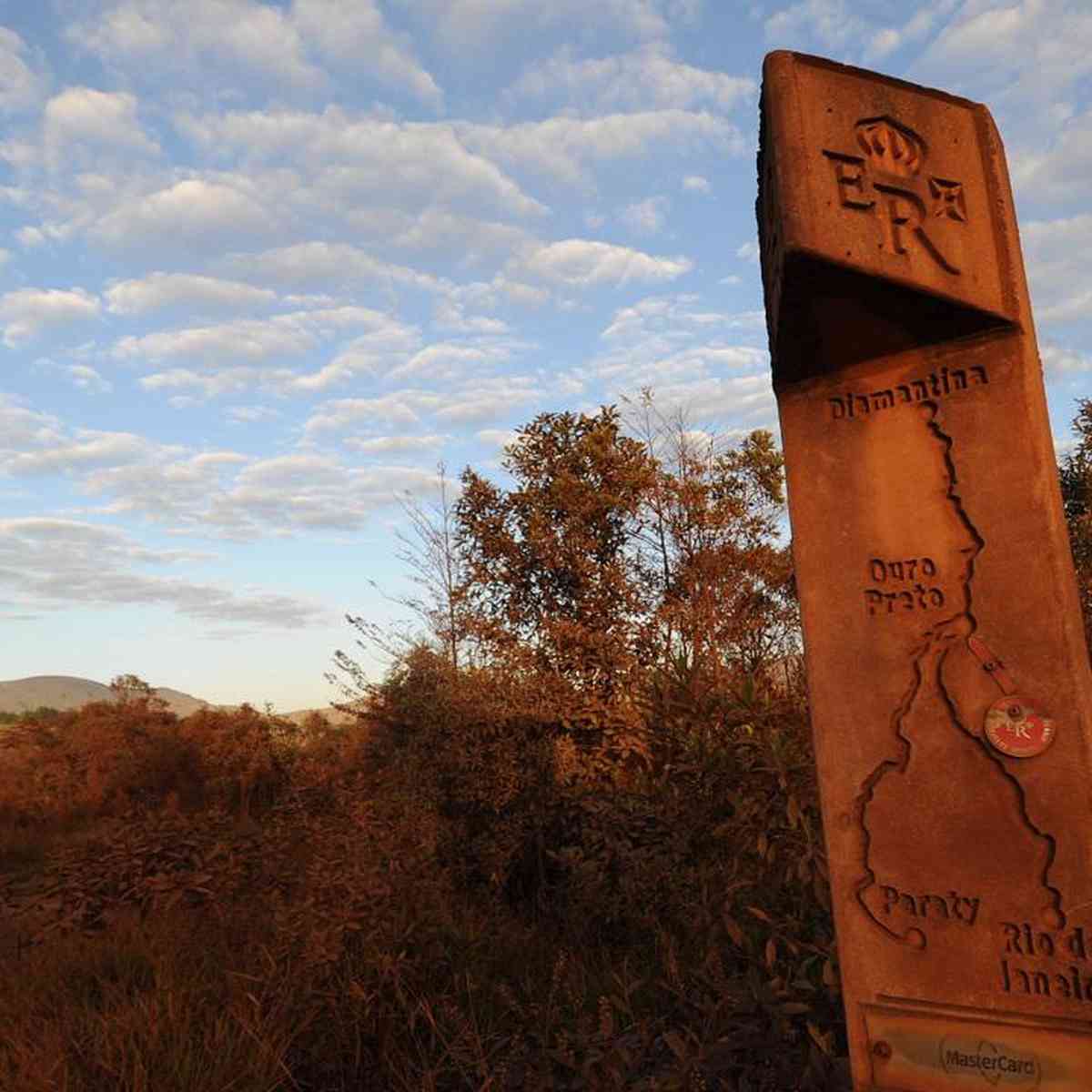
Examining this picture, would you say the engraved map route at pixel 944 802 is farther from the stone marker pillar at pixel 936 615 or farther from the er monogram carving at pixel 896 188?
the er monogram carving at pixel 896 188

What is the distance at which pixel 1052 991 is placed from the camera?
210 centimetres

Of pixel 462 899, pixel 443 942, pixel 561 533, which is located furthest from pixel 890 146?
pixel 561 533

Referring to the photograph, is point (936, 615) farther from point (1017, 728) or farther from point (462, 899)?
point (462, 899)

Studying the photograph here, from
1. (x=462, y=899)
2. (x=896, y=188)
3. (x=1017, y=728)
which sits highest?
(x=896, y=188)

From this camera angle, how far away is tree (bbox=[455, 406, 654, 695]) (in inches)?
445

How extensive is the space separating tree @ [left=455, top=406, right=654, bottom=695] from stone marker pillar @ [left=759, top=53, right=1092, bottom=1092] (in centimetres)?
776

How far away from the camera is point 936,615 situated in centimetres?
228

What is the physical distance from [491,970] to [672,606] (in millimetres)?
7509

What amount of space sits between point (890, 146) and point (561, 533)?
9.56 m

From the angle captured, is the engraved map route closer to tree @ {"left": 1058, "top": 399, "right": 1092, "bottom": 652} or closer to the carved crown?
the carved crown

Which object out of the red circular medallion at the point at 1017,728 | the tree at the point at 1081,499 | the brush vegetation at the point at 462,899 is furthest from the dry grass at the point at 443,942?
the tree at the point at 1081,499

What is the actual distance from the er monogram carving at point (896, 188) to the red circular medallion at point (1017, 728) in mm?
1057

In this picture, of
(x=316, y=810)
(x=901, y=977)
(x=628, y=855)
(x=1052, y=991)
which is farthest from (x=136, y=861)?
(x=1052, y=991)

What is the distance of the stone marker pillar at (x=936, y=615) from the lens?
6.98ft
